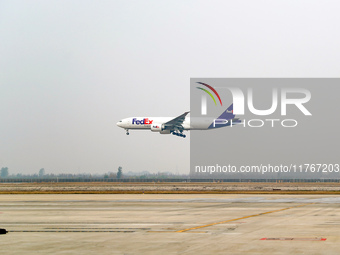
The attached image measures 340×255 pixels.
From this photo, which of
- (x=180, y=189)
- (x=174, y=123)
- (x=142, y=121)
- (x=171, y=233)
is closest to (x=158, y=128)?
(x=174, y=123)

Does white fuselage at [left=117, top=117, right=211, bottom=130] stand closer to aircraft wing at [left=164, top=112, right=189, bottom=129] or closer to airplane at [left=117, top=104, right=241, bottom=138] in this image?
airplane at [left=117, top=104, right=241, bottom=138]

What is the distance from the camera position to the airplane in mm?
145625

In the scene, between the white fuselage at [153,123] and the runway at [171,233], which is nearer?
the runway at [171,233]

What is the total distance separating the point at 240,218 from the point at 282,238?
10746mm

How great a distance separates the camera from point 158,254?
19.4 m

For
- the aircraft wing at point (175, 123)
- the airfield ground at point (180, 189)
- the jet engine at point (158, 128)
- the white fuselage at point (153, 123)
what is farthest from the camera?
the white fuselage at point (153, 123)

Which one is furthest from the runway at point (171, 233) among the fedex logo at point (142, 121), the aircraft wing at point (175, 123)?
the fedex logo at point (142, 121)

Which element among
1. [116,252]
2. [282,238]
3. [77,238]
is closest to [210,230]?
[282,238]

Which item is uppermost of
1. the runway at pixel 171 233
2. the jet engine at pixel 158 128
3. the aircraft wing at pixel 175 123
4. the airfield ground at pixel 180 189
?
the aircraft wing at pixel 175 123

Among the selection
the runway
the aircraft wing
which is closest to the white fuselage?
the aircraft wing

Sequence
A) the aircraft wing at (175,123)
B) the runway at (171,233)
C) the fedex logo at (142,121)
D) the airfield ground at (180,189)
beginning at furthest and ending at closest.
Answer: the fedex logo at (142,121) < the aircraft wing at (175,123) < the airfield ground at (180,189) < the runway at (171,233)

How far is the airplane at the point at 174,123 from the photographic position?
478ft

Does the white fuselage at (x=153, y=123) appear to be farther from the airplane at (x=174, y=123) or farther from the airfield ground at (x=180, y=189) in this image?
the airfield ground at (x=180, y=189)

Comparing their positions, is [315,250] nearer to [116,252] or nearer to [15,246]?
[116,252]
